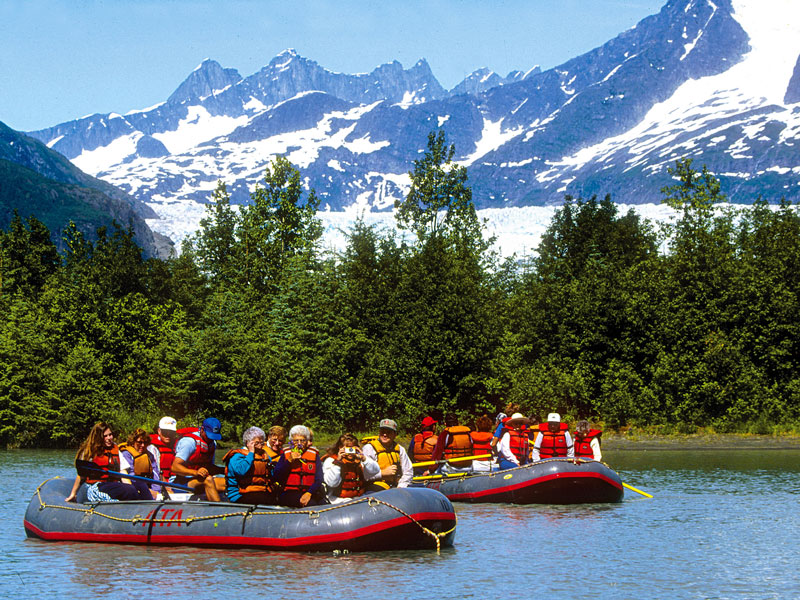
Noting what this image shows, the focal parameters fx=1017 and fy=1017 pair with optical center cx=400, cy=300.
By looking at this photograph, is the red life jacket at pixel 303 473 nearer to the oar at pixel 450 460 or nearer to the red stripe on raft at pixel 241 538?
the red stripe on raft at pixel 241 538

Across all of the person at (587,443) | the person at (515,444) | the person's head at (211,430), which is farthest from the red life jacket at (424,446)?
the person's head at (211,430)

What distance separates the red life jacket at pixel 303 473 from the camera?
60.7 feet

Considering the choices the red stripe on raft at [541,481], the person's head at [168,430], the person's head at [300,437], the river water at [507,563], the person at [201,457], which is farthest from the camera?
the red stripe on raft at [541,481]

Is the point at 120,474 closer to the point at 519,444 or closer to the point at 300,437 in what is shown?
the point at 300,437

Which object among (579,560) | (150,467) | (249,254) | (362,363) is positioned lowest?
(579,560)

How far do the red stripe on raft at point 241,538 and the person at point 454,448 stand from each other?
820cm

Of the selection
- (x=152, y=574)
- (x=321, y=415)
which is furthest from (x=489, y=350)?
(x=152, y=574)

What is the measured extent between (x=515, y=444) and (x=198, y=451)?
435 inches

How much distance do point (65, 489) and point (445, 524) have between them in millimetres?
8422

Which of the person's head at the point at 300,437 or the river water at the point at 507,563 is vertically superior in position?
the person's head at the point at 300,437

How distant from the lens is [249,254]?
7081 cm

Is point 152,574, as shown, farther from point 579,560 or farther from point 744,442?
point 744,442

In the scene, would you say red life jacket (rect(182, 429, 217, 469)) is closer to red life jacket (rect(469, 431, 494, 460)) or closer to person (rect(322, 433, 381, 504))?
person (rect(322, 433, 381, 504))

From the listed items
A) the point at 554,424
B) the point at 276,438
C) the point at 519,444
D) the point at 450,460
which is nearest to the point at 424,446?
the point at 450,460
